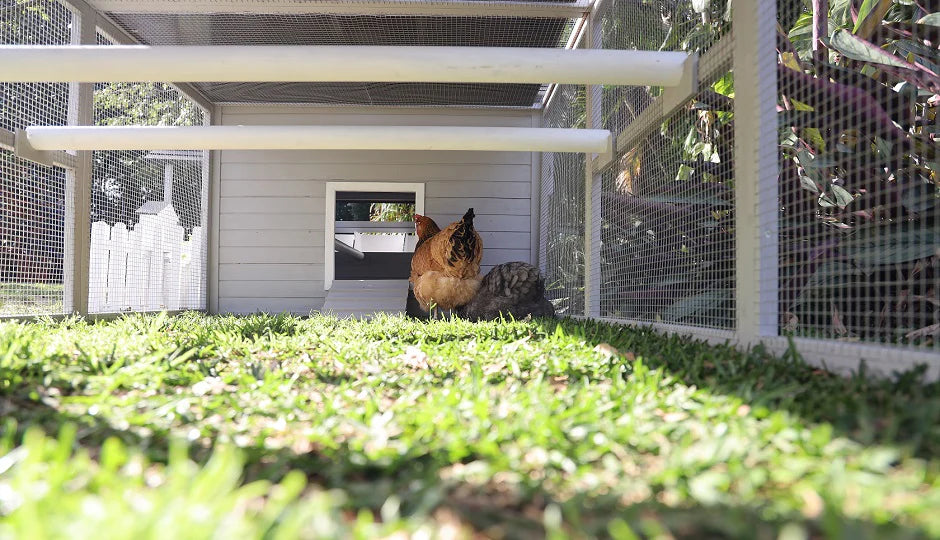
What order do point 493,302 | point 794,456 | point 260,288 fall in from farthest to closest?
point 260,288, point 493,302, point 794,456

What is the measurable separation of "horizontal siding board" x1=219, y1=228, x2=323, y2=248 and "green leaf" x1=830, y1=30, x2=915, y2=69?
524 centimetres

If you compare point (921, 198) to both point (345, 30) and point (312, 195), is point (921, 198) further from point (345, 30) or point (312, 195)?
point (312, 195)

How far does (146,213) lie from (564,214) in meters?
3.30

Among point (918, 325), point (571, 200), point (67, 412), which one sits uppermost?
point (571, 200)

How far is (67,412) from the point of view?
1313 millimetres

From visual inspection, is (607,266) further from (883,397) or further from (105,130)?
(105,130)

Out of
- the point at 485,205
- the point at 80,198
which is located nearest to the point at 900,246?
the point at 80,198

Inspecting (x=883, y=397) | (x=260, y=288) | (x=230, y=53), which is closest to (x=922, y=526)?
(x=883, y=397)

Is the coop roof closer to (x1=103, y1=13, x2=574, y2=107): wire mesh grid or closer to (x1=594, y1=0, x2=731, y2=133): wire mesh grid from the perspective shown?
(x1=103, y1=13, x2=574, y2=107): wire mesh grid

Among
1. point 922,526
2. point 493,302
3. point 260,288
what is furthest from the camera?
point 260,288

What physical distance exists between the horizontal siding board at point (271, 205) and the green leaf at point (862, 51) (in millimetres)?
5226

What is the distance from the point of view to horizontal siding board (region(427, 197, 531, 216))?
6.50m

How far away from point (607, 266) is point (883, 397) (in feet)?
7.85

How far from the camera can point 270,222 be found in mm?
6523
